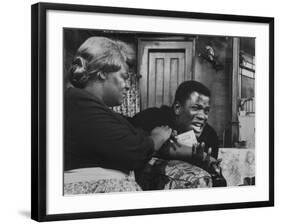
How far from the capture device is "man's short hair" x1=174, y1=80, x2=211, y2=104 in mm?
2760

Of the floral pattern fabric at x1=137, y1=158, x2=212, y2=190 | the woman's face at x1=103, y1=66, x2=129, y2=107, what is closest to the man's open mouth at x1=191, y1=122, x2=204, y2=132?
the floral pattern fabric at x1=137, y1=158, x2=212, y2=190

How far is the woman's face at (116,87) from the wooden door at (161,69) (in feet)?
0.19

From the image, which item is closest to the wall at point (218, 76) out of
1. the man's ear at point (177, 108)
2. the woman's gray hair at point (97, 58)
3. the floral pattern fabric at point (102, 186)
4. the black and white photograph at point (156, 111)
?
the black and white photograph at point (156, 111)

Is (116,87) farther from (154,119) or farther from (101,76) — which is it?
(154,119)

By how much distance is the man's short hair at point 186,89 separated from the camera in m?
2.76

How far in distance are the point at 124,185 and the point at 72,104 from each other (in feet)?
1.02

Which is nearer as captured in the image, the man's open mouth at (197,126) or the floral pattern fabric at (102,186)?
the floral pattern fabric at (102,186)

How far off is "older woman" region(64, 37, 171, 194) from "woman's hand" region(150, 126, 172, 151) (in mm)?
15

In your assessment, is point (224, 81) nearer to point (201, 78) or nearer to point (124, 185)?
point (201, 78)

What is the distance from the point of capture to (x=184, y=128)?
2775 millimetres

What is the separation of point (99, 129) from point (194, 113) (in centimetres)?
36

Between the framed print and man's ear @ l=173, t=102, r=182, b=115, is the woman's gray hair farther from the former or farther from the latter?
man's ear @ l=173, t=102, r=182, b=115

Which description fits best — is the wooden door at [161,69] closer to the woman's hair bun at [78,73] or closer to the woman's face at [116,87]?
the woman's face at [116,87]

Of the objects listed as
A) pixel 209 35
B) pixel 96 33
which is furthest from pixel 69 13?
pixel 209 35
